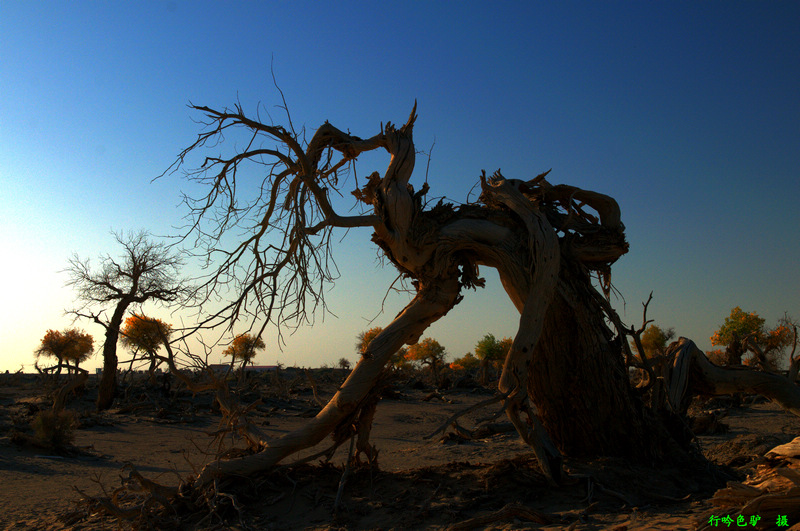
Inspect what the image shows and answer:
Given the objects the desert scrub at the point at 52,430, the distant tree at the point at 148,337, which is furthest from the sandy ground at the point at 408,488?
the distant tree at the point at 148,337

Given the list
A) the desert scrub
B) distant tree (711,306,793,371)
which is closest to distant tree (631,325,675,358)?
distant tree (711,306,793,371)

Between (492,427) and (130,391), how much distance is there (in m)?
15.8

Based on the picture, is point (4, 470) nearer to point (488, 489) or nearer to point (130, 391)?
point (488, 489)

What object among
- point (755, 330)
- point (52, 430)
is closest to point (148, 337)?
point (52, 430)

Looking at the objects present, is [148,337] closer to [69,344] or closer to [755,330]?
[755,330]

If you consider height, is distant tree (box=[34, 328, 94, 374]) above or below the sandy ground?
above

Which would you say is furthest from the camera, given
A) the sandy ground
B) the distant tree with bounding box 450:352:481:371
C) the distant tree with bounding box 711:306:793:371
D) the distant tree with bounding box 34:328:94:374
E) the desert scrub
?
the distant tree with bounding box 450:352:481:371

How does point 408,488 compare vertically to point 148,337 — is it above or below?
below

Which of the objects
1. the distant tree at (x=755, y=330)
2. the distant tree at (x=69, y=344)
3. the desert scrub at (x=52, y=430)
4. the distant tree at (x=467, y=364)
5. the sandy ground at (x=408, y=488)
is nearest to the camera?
the sandy ground at (x=408, y=488)

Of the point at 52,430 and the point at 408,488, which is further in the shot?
the point at 52,430

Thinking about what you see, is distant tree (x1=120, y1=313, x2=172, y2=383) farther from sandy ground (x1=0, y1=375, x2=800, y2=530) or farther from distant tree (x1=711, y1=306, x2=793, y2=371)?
distant tree (x1=711, y1=306, x2=793, y2=371)

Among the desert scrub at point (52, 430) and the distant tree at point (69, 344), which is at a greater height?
the distant tree at point (69, 344)

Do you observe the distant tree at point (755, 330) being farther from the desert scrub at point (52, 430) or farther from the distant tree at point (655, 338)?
the desert scrub at point (52, 430)

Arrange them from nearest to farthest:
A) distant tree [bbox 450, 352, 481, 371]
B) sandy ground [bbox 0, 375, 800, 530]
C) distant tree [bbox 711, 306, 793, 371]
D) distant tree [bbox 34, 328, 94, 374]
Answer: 1. sandy ground [bbox 0, 375, 800, 530]
2. distant tree [bbox 711, 306, 793, 371]
3. distant tree [bbox 34, 328, 94, 374]
4. distant tree [bbox 450, 352, 481, 371]
